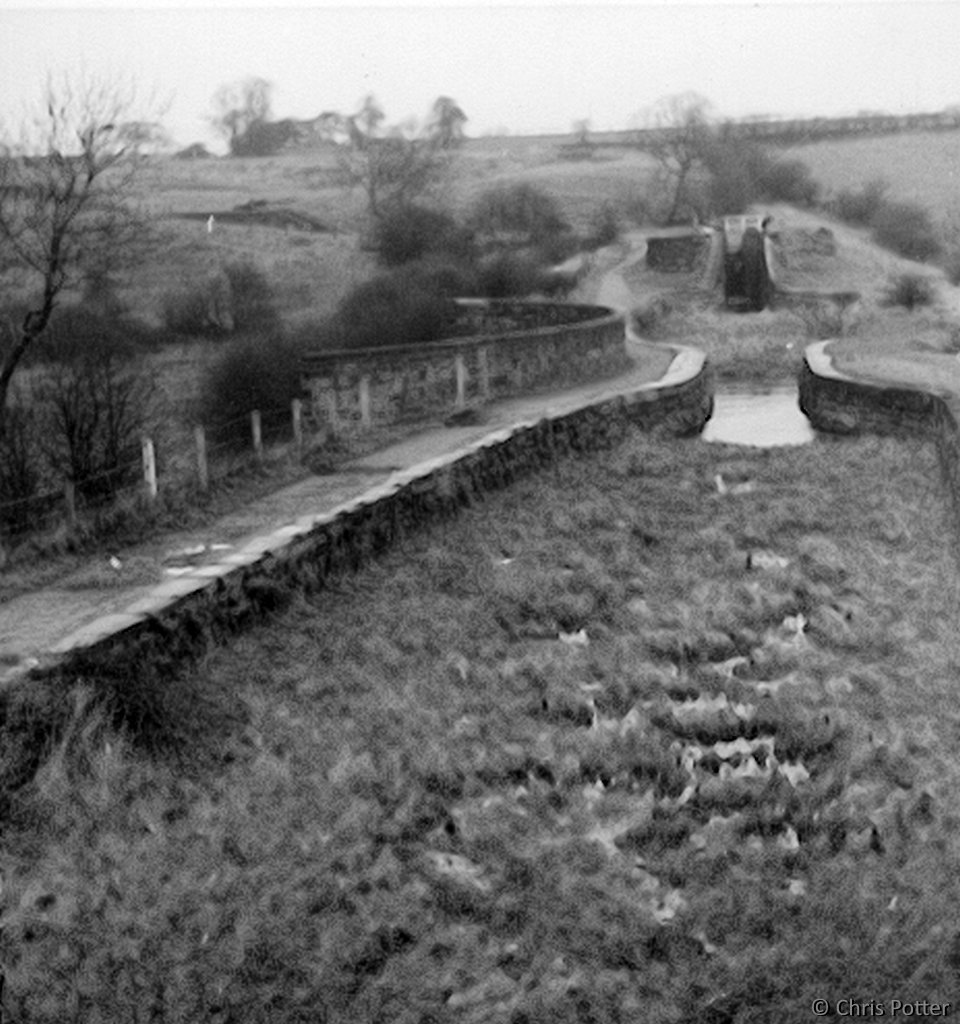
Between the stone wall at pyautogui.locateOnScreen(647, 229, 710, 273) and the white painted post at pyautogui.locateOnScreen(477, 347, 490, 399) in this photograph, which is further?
the stone wall at pyautogui.locateOnScreen(647, 229, 710, 273)

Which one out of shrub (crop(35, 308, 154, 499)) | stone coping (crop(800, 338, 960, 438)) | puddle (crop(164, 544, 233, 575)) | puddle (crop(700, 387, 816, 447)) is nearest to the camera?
puddle (crop(164, 544, 233, 575))

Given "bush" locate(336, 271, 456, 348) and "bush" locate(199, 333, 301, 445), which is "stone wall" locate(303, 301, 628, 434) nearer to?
"bush" locate(199, 333, 301, 445)

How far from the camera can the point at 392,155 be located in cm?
5031

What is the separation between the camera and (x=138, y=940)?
4699 mm

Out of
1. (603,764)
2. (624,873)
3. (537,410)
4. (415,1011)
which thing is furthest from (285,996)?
(537,410)

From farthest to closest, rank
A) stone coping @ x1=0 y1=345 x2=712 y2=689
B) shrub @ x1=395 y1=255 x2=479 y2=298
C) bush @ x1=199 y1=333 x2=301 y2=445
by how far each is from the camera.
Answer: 1. shrub @ x1=395 y1=255 x2=479 y2=298
2. bush @ x1=199 y1=333 x2=301 y2=445
3. stone coping @ x1=0 y1=345 x2=712 y2=689

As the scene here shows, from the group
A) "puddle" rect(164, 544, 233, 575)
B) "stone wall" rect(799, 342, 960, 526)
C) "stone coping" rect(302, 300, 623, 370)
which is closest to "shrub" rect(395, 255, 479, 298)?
"stone coping" rect(302, 300, 623, 370)

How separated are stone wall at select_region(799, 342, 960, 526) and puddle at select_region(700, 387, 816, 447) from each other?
431 millimetres

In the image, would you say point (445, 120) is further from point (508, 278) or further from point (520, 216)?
point (508, 278)

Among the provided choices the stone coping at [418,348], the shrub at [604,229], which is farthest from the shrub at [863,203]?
the stone coping at [418,348]

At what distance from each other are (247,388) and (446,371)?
502cm

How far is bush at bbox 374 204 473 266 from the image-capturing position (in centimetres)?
4028

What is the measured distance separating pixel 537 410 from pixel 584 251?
2652 centimetres

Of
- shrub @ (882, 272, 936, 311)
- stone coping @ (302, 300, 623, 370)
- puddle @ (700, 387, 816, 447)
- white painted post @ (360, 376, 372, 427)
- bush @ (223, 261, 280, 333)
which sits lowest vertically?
puddle @ (700, 387, 816, 447)
